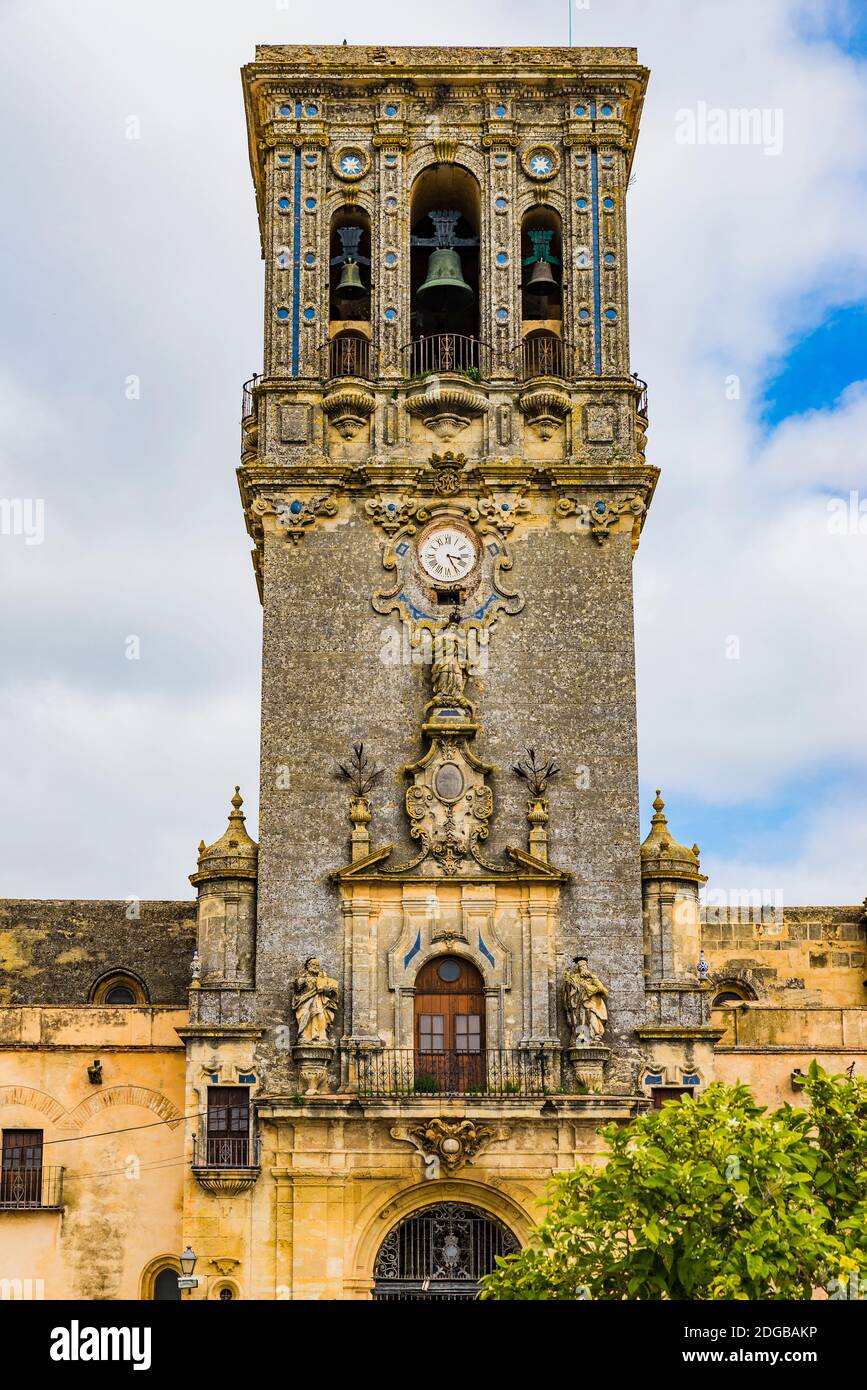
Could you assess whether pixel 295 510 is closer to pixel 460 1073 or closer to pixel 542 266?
pixel 542 266

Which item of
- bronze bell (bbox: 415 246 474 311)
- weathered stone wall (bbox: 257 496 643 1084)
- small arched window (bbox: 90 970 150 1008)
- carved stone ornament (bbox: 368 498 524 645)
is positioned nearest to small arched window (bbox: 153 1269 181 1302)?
weathered stone wall (bbox: 257 496 643 1084)

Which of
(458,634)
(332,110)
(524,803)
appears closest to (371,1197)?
(524,803)

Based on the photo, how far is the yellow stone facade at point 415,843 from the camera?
3275 centimetres

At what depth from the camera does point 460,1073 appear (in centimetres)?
3344

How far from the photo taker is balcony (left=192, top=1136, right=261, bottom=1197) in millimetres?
32375

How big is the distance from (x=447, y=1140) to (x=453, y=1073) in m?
1.29

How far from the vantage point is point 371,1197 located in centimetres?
3250

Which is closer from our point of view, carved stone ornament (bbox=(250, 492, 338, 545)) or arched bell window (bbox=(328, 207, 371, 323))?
carved stone ornament (bbox=(250, 492, 338, 545))

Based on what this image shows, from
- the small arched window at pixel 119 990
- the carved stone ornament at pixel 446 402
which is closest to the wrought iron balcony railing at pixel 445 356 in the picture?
the carved stone ornament at pixel 446 402

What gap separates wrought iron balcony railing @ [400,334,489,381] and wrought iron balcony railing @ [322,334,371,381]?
28.3 inches

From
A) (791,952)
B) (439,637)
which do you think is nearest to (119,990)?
(439,637)

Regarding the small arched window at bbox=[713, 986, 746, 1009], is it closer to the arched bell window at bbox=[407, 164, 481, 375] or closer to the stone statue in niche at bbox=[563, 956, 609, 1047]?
the stone statue in niche at bbox=[563, 956, 609, 1047]

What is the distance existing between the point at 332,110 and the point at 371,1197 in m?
19.7
